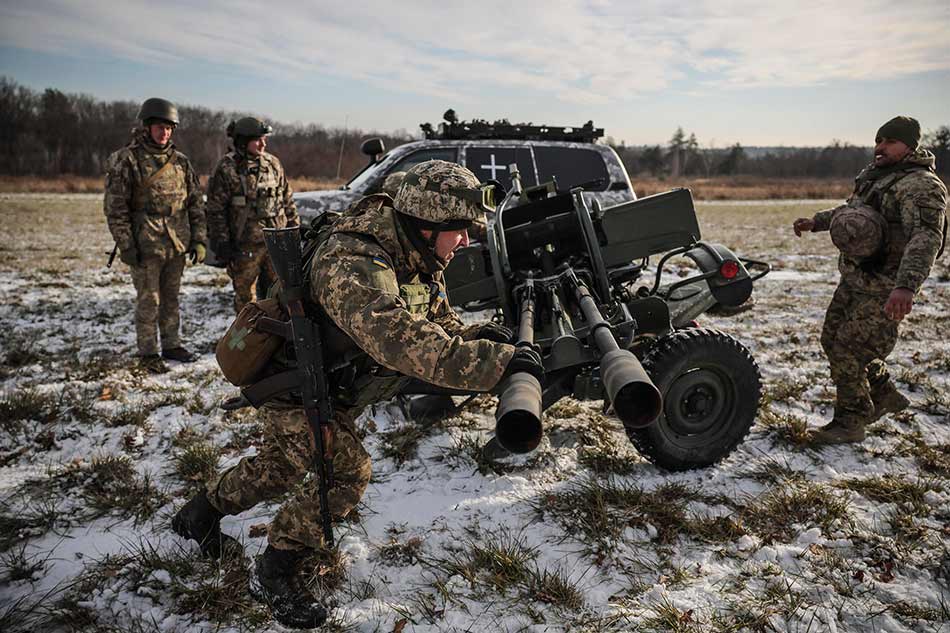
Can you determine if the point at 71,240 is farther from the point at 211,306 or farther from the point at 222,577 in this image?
the point at 222,577

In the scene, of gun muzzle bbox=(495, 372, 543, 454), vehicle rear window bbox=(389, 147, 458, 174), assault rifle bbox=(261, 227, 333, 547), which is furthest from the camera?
vehicle rear window bbox=(389, 147, 458, 174)

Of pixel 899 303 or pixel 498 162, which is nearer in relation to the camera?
pixel 899 303

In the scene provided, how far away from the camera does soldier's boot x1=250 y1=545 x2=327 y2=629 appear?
2.30 meters

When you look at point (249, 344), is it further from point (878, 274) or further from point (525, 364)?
point (878, 274)

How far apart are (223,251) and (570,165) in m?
4.14

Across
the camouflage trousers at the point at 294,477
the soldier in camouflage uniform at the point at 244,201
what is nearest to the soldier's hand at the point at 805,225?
the camouflage trousers at the point at 294,477

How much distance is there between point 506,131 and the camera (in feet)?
22.9

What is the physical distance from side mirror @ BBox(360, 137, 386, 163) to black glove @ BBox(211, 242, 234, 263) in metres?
1.97

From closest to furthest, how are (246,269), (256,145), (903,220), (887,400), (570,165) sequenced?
(903,220) → (887,400) → (256,145) → (246,269) → (570,165)

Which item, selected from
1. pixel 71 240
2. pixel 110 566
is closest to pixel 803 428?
pixel 110 566

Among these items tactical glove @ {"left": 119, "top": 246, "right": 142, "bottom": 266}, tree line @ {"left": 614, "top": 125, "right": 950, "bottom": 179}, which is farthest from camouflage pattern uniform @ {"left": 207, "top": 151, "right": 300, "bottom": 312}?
tree line @ {"left": 614, "top": 125, "right": 950, "bottom": 179}

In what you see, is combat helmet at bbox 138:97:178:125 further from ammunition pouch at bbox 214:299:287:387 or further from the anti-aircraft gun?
ammunition pouch at bbox 214:299:287:387

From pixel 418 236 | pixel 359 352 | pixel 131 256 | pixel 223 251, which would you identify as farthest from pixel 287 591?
pixel 223 251

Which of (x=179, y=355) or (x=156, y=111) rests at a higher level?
(x=156, y=111)
